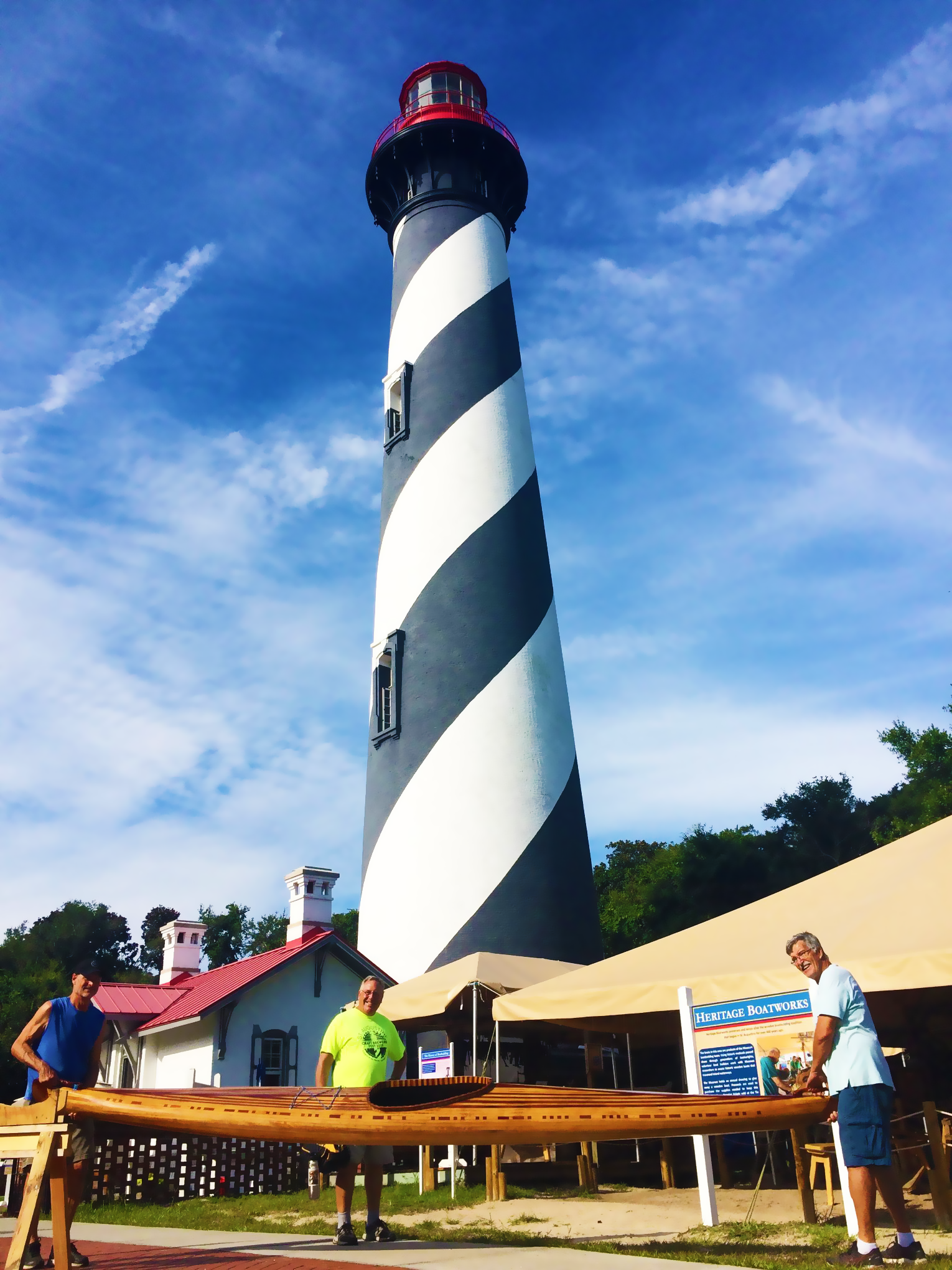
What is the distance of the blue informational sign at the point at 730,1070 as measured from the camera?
20.2 ft

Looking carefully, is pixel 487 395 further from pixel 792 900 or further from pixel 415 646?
pixel 792 900

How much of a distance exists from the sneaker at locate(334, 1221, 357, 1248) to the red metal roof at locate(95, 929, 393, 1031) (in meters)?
7.77

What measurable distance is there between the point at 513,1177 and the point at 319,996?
20.3 feet

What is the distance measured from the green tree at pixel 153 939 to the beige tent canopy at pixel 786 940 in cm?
4496

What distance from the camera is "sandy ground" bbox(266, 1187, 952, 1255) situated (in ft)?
18.9

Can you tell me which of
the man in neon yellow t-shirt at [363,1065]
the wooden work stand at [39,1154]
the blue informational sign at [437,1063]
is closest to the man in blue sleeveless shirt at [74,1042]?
the wooden work stand at [39,1154]

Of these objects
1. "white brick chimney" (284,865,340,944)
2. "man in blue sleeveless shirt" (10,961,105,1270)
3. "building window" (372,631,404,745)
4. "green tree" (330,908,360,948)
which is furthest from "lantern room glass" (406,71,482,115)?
"green tree" (330,908,360,948)

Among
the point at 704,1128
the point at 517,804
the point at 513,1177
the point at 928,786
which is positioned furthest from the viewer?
the point at 928,786

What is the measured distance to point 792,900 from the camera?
749cm

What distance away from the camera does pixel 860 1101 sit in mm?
4082

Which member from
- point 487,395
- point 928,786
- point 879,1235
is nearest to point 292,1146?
point 879,1235

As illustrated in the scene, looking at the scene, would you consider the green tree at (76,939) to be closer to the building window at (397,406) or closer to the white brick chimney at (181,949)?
the white brick chimney at (181,949)

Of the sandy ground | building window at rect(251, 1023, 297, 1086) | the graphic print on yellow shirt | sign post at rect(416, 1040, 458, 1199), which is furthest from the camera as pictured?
building window at rect(251, 1023, 297, 1086)

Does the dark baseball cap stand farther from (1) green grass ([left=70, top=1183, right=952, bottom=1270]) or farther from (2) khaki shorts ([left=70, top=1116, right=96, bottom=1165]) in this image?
(1) green grass ([left=70, top=1183, right=952, bottom=1270])
